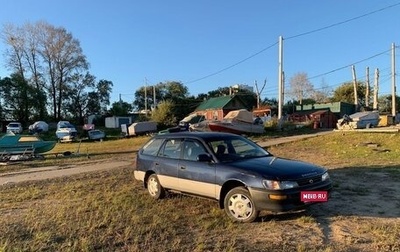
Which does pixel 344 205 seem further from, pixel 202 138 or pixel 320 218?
pixel 202 138

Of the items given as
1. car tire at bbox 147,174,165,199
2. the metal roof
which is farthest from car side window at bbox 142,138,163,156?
the metal roof

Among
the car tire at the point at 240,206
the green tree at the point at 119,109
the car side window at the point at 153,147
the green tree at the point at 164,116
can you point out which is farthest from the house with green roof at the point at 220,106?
the car tire at the point at 240,206

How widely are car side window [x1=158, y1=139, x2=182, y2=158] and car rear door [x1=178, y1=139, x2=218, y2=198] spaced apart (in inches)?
6.5

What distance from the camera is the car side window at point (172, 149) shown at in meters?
8.32

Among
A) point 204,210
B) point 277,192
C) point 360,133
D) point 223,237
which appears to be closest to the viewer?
point 223,237

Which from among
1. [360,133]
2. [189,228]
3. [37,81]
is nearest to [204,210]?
[189,228]

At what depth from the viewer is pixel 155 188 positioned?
28.8 ft

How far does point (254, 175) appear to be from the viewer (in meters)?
6.55

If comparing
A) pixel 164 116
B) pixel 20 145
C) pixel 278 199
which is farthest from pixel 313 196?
pixel 164 116

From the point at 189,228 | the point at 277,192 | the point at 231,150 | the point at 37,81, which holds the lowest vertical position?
the point at 189,228

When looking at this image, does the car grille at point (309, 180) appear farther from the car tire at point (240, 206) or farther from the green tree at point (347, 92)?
the green tree at point (347, 92)

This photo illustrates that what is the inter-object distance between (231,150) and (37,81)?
234 ft

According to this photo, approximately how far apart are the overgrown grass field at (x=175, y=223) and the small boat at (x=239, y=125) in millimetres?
20465

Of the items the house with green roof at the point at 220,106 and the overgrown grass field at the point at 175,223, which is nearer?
the overgrown grass field at the point at 175,223
